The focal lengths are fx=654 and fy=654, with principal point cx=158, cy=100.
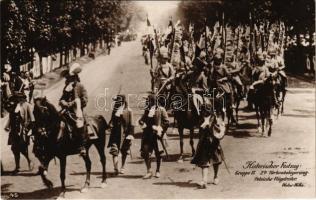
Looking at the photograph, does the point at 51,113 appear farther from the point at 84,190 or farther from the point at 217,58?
the point at 217,58

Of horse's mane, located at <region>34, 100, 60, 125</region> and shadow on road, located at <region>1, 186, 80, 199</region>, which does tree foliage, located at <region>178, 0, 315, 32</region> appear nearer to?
shadow on road, located at <region>1, 186, 80, 199</region>

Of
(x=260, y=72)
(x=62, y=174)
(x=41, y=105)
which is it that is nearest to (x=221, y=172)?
(x=62, y=174)

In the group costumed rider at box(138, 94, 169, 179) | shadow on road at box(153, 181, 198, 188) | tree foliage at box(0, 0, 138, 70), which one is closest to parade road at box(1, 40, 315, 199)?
shadow on road at box(153, 181, 198, 188)

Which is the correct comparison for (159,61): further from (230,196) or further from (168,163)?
(230,196)

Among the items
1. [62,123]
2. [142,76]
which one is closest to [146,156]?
[62,123]

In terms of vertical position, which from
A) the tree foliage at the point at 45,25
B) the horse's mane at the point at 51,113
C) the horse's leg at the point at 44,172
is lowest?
the horse's leg at the point at 44,172

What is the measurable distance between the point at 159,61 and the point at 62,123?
25.0 ft

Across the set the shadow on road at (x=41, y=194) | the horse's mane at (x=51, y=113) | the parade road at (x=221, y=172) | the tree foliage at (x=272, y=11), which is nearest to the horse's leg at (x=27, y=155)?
the parade road at (x=221, y=172)

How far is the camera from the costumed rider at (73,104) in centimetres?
1470

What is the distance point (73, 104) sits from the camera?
14695 mm

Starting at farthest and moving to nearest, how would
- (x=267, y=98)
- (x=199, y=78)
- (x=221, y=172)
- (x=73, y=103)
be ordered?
1. (x=267, y=98)
2. (x=199, y=78)
3. (x=221, y=172)
4. (x=73, y=103)

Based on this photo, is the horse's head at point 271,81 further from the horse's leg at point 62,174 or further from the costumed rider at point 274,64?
the horse's leg at point 62,174

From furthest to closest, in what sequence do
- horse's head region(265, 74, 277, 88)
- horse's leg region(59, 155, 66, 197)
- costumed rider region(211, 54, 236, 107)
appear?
horse's head region(265, 74, 277, 88), costumed rider region(211, 54, 236, 107), horse's leg region(59, 155, 66, 197)

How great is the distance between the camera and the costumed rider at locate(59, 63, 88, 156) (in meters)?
14.7
